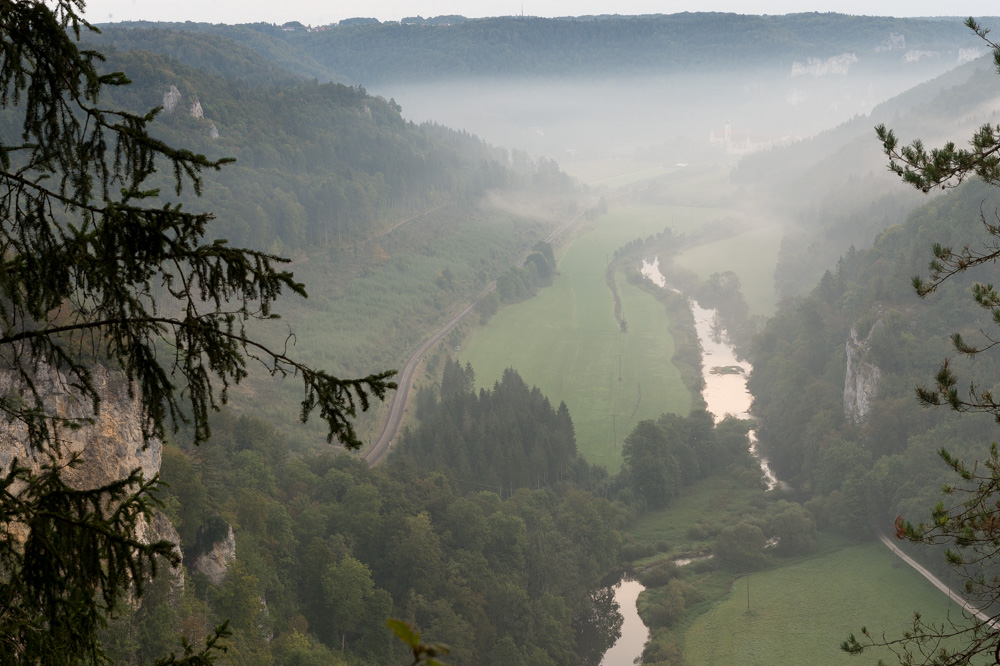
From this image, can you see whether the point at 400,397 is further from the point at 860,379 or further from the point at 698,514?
the point at 860,379

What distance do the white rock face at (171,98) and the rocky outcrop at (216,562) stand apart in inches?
4327

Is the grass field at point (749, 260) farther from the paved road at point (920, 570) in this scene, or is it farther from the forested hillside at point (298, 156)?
the paved road at point (920, 570)

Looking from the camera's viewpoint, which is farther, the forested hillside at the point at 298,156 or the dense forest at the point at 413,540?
the forested hillside at the point at 298,156

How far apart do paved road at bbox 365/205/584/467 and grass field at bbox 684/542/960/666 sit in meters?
26.7

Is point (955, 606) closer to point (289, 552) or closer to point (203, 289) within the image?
point (289, 552)

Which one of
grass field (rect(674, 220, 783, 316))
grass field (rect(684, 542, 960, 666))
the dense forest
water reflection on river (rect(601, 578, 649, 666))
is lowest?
water reflection on river (rect(601, 578, 649, 666))

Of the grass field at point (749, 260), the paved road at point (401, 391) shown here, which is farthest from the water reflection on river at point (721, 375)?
the paved road at point (401, 391)

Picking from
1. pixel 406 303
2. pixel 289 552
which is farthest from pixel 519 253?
pixel 289 552

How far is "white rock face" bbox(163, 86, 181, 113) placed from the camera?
130500 mm

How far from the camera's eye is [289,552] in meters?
47.8

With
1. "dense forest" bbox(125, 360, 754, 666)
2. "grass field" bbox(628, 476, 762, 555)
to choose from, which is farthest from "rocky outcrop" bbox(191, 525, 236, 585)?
"grass field" bbox(628, 476, 762, 555)

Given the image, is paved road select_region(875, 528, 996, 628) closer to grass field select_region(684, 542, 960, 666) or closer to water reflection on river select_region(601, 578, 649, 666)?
grass field select_region(684, 542, 960, 666)

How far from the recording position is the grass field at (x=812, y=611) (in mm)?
49153

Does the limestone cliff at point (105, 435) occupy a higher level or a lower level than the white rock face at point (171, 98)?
lower
